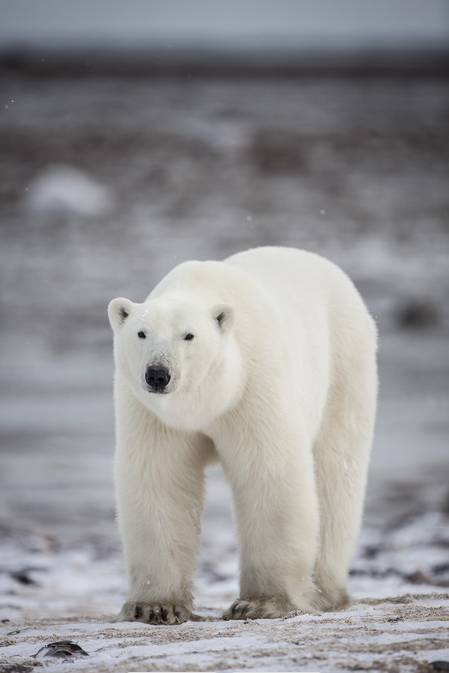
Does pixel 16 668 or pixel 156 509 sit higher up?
pixel 156 509

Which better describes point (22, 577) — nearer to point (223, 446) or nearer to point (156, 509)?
point (156, 509)

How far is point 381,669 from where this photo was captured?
310cm

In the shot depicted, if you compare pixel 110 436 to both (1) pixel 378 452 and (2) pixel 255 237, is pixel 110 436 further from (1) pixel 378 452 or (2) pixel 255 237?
(2) pixel 255 237

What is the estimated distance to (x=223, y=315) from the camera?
4328mm

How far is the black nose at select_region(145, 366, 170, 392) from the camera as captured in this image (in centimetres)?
399

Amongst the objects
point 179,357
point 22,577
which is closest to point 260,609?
point 179,357

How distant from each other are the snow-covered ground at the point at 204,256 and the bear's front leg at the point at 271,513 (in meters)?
0.24

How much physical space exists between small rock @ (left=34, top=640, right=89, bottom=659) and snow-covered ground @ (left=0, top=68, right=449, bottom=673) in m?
0.04

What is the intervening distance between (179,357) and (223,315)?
320 mm

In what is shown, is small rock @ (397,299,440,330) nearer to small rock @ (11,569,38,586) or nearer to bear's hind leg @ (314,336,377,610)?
small rock @ (11,569,38,586)

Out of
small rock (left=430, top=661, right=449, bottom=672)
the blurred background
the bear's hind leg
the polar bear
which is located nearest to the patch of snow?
the blurred background

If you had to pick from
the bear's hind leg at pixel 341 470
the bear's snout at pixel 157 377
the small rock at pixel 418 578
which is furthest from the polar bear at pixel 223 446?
the small rock at pixel 418 578

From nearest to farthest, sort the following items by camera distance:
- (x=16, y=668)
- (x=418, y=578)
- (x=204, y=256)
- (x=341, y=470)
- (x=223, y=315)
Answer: (x=16, y=668)
(x=223, y=315)
(x=341, y=470)
(x=418, y=578)
(x=204, y=256)

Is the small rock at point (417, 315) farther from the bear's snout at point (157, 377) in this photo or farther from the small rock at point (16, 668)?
the small rock at point (16, 668)
